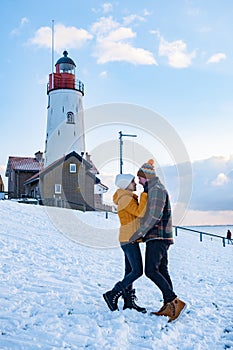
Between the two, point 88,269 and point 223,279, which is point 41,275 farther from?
point 223,279

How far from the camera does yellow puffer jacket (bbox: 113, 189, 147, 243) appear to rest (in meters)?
5.83

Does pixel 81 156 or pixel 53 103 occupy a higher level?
pixel 53 103

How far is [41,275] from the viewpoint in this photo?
812 cm

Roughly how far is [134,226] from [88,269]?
4.10 meters

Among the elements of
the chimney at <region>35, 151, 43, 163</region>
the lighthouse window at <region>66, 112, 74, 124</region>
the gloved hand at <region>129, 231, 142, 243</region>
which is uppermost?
the lighthouse window at <region>66, 112, 74, 124</region>

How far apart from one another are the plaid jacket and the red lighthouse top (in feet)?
118

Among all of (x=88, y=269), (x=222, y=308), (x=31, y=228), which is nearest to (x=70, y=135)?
(x=31, y=228)

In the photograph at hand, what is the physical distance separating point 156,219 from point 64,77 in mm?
36913

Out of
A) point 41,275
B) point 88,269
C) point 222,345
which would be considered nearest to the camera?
point 222,345

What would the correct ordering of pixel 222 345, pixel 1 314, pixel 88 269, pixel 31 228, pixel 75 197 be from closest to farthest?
1. pixel 222 345
2. pixel 1 314
3. pixel 88 269
4. pixel 31 228
5. pixel 75 197

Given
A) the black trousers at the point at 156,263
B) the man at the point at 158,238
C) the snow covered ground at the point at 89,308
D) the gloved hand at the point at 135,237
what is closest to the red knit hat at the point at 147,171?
the man at the point at 158,238

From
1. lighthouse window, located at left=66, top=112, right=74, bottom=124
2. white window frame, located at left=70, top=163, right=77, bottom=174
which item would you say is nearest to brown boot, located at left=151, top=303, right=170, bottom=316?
white window frame, located at left=70, top=163, right=77, bottom=174

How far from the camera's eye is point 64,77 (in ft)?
134

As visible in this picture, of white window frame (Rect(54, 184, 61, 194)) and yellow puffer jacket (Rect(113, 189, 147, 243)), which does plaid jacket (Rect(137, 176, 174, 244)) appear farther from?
white window frame (Rect(54, 184, 61, 194))
